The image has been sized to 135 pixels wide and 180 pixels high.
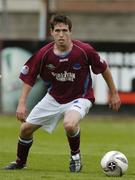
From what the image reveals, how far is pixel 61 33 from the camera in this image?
12.0m

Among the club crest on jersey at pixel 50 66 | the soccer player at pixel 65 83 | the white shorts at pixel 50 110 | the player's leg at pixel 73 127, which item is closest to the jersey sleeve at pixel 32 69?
the soccer player at pixel 65 83

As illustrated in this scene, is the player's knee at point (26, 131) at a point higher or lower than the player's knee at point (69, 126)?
lower

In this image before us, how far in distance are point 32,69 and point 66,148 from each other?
→ 560cm

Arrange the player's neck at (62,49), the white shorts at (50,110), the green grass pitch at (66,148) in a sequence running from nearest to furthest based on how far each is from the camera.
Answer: the green grass pitch at (66,148)
the player's neck at (62,49)
the white shorts at (50,110)

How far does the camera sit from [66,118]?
12109 millimetres

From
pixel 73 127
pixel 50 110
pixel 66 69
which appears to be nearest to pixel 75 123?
pixel 73 127

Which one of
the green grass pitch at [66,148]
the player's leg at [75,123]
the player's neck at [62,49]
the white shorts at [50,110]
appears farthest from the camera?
the white shorts at [50,110]

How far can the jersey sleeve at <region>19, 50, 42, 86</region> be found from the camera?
40.5ft

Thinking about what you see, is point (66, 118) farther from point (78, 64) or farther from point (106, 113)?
point (106, 113)

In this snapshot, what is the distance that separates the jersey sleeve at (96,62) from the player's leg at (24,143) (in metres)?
1.22

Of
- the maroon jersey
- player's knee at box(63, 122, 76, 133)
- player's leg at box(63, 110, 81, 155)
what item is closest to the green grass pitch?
player's leg at box(63, 110, 81, 155)

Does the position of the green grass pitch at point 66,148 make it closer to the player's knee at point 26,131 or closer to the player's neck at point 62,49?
the player's knee at point 26,131

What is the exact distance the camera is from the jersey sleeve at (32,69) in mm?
12344

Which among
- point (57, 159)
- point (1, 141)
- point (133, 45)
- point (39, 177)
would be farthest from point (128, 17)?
point (39, 177)
